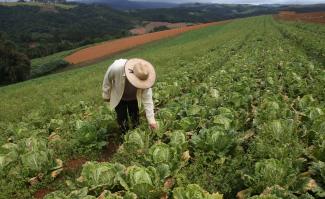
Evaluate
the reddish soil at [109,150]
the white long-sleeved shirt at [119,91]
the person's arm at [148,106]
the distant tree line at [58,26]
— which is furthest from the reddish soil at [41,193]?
the distant tree line at [58,26]

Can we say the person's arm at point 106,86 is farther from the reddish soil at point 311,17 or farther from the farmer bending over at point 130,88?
the reddish soil at point 311,17

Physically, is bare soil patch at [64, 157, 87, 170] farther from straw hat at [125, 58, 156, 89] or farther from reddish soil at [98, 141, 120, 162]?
straw hat at [125, 58, 156, 89]

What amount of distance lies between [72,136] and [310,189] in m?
4.82

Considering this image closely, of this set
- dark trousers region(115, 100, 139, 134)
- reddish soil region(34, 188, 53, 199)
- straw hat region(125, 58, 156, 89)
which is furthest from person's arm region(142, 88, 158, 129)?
reddish soil region(34, 188, 53, 199)

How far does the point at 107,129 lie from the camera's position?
8477 millimetres

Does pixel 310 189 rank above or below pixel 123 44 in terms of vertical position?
above

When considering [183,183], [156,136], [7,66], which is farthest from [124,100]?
[7,66]

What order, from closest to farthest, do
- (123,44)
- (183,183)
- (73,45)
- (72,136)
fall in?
(183,183)
(72,136)
(123,44)
(73,45)

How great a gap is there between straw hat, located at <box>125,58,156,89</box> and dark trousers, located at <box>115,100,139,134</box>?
3.17ft

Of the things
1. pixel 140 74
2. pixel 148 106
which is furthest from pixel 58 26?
pixel 140 74

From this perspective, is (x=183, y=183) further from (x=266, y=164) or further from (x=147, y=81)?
(x=147, y=81)

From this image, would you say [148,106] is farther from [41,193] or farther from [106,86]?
[41,193]

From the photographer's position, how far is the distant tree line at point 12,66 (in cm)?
4284

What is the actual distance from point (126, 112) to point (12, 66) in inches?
1505
